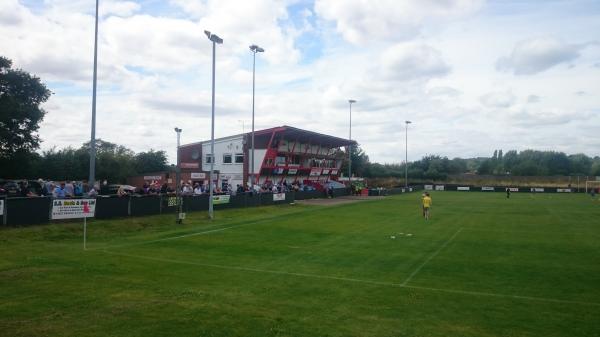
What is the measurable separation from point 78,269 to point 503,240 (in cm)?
1836

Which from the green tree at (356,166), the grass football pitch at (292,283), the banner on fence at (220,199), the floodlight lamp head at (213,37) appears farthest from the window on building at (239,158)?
the green tree at (356,166)

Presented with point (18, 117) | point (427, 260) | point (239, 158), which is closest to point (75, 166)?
point (18, 117)

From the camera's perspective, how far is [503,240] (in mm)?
22906

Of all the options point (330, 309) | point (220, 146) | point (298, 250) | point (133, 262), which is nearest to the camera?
point (330, 309)

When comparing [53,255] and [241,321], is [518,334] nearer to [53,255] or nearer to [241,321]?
[241,321]

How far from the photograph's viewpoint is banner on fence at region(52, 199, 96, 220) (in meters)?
22.1

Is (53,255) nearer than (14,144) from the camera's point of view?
Yes

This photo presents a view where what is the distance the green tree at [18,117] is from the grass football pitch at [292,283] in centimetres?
3318

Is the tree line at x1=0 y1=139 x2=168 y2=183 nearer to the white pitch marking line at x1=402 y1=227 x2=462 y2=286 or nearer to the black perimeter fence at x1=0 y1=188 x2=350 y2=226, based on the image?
the black perimeter fence at x1=0 y1=188 x2=350 y2=226

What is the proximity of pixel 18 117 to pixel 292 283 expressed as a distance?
1897 inches

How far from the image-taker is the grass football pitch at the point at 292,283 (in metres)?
9.40

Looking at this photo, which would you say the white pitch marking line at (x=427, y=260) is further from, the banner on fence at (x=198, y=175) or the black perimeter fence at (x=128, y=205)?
the banner on fence at (x=198, y=175)

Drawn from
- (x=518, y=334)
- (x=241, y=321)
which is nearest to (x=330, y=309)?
(x=241, y=321)

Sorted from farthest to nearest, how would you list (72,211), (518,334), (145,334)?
1. (72,211)
2. (518,334)
3. (145,334)
